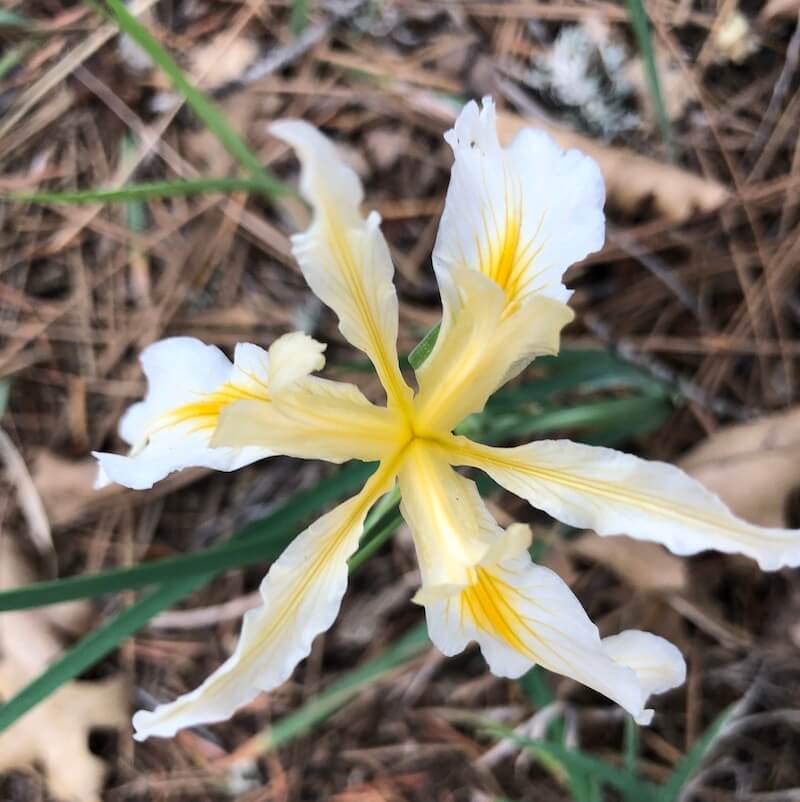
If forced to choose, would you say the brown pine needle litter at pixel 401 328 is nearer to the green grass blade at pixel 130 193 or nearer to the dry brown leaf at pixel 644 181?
the dry brown leaf at pixel 644 181

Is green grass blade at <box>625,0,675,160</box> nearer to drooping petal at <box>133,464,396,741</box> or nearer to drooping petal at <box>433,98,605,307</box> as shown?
drooping petal at <box>433,98,605,307</box>

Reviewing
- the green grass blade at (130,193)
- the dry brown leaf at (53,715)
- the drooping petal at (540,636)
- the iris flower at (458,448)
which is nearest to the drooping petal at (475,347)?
the iris flower at (458,448)

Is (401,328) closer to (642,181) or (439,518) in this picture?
(642,181)

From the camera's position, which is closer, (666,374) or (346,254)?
(346,254)

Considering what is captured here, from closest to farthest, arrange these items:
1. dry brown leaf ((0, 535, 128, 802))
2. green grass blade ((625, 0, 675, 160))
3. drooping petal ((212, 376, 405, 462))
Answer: drooping petal ((212, 376, 405, 462)), green grass blade ((625, 0, 675, 160)), dry brown leaf ((0, 535, 128, 802))

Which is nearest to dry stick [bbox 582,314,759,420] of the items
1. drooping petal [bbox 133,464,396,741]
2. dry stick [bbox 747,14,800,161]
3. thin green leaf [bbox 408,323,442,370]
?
dry stick [bbox 747,14,800,161]

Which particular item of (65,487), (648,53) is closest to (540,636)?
(648,53)

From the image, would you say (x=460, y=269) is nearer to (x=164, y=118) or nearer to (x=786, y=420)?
(x=786, y=420)
